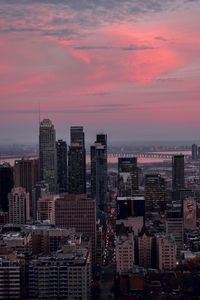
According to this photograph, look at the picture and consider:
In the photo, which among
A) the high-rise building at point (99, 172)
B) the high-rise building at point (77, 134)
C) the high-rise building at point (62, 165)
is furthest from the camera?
the high-rise building at point (77, 134)

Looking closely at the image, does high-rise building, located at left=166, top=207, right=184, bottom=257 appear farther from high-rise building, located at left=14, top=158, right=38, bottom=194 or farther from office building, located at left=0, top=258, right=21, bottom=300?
high-rise building, located at left=14, top=158, right=38, bottom=194

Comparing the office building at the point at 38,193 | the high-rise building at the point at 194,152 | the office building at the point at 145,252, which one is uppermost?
the high-rise building at the point at 194,152

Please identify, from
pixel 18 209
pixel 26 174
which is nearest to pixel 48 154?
pixel 26 174

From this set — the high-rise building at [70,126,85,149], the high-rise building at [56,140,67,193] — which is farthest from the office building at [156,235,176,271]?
the high-rise building at [70,126,85,149]

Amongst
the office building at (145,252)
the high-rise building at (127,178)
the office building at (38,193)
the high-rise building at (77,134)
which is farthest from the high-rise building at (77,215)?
the high-rise building at (77,134)

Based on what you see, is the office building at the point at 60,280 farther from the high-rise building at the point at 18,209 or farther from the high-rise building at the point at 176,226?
the high-rise building at the point at 18,209

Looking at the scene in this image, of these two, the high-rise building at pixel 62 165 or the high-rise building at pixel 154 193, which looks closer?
the high-rise building at pixel 154 193

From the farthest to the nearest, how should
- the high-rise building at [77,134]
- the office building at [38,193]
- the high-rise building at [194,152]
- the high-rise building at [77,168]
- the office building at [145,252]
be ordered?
the high-rise building at [194,152] → the high-rise building at [77,134] → the high-rise building at [77,168] → the office building at [38,193] → the office building at [145,252]
